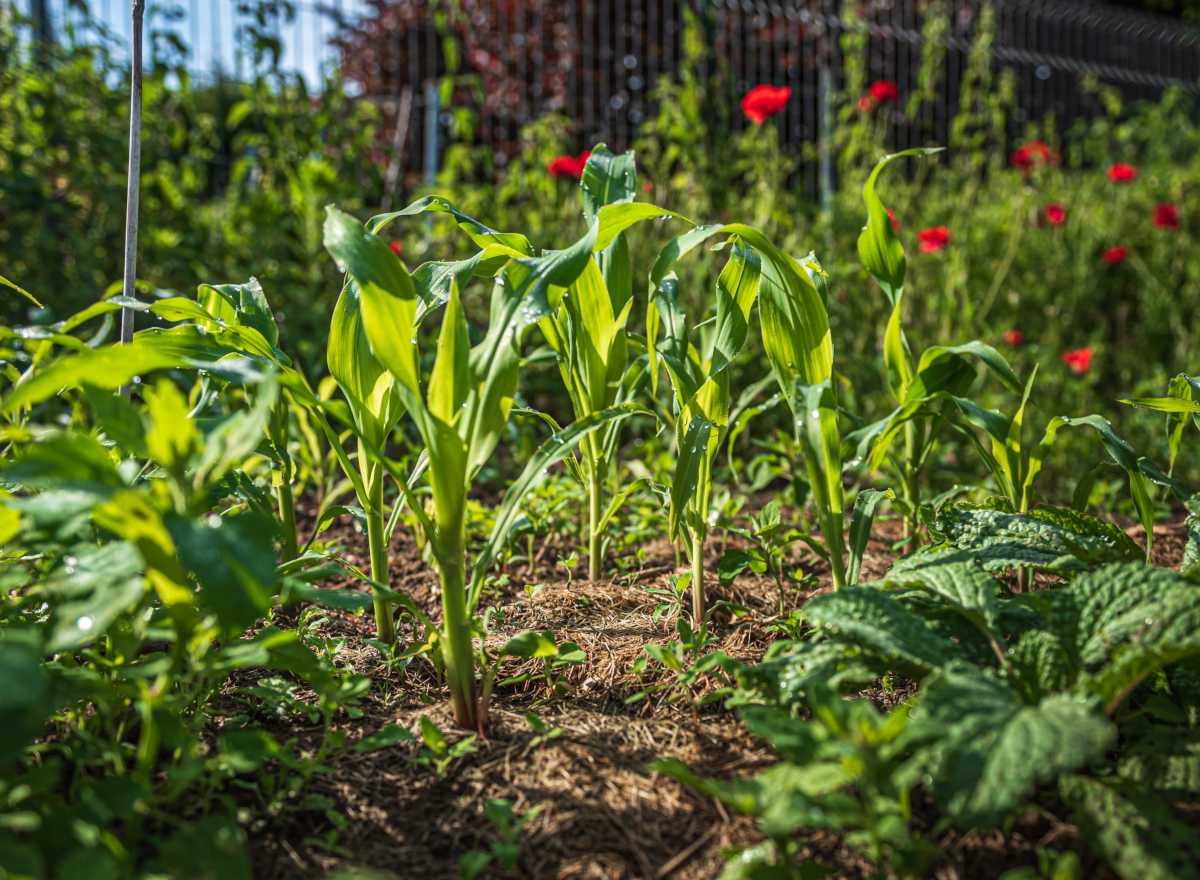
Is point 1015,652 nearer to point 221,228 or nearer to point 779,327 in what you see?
point 779,327

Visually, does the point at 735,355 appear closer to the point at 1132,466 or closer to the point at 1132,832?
the point at 1132,466

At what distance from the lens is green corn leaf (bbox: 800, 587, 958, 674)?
1.07 m

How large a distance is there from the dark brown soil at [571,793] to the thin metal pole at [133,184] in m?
0.64

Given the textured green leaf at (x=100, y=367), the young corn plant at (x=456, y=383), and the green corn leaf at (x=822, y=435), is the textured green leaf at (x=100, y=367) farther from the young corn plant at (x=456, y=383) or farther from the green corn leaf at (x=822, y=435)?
the green corn leaf at (x=822, y=435)

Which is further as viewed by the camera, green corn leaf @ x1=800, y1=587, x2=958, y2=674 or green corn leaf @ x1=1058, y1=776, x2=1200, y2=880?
green corn leaf @ x1=800, y1=587, x2=958, y2=674

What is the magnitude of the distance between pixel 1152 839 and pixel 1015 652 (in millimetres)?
236

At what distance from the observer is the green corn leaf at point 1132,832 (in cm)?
86

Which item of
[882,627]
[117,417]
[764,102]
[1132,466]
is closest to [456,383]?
[117,417]

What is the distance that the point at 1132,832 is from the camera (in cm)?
89

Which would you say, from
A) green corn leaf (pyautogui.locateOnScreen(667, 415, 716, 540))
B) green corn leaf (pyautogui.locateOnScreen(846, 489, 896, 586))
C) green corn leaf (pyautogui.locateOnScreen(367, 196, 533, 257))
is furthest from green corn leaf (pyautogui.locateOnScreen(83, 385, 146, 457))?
green corn leaf (pyautogui.locateOnScreen(846, 489, 896, 586))

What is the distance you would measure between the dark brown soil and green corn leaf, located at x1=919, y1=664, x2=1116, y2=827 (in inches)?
5.4

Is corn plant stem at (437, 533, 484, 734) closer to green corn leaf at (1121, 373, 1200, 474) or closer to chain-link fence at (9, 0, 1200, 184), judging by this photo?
green corn leaf at (1121, 373, 1200, 474)

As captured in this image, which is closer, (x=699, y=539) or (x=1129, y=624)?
(x=1129, y=624)

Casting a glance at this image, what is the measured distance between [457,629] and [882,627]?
0.54m
